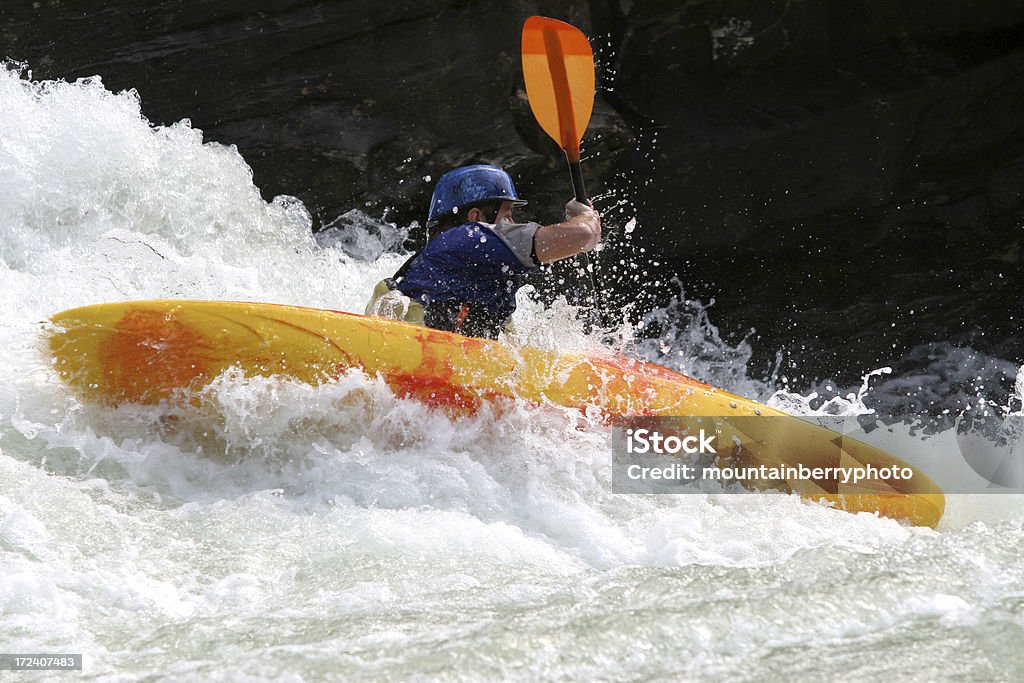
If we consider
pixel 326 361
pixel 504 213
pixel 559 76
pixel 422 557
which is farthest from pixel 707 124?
pixel 422 557

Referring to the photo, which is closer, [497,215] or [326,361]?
[326,361]

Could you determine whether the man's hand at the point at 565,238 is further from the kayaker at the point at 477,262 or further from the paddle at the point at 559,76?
the paddle at the point at 559,76

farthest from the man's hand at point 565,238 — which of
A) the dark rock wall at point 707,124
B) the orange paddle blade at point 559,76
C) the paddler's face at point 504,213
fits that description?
the dark rock wall at point 707,124

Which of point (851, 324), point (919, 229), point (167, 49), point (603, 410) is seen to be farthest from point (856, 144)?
point (167, 49)

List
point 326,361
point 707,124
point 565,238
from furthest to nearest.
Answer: point 707,124
point 565,238
point 326,361

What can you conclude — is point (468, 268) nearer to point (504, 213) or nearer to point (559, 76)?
point (504, 213)

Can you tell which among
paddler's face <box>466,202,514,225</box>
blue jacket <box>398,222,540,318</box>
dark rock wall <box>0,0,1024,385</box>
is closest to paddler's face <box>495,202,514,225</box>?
paddler's face <box>466,202,514,225</box>

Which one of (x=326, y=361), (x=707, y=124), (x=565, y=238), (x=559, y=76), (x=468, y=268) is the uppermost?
(x=707, y=124)

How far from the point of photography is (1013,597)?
2039 millimetres

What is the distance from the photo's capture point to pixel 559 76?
144 inches

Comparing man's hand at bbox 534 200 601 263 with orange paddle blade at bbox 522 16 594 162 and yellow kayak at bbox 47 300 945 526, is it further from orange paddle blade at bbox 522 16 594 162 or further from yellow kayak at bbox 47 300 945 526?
orange paddle blade at bbox 522 16 594 162

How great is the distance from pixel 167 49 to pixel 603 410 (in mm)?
3347

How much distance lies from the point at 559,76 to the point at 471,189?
662mm

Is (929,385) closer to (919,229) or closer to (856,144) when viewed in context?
(919,229)
